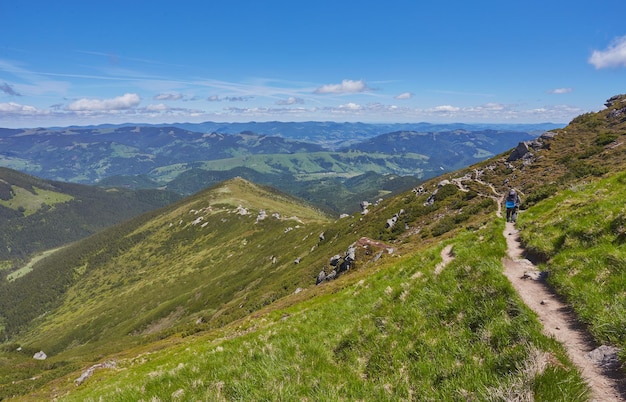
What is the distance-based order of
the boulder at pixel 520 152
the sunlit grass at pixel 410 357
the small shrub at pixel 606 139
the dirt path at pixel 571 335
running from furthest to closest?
the boulder at pixel 520 152 < the small shrub at pixel 606 139 < the sunlit grass at pixel 410 357 < the dirt path at pixel 571 335

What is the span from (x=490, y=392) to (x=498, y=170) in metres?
102

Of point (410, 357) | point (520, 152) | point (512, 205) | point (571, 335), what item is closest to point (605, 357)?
point (571, 335)

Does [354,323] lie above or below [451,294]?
below

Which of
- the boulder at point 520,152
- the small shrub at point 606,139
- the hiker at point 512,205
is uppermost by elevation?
the small shrub at point 606,139

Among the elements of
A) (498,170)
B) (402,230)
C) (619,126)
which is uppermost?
(619,126)

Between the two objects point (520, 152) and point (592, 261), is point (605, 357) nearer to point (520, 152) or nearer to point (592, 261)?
point (592, 261)

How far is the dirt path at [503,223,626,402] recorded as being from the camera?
18.2 ft

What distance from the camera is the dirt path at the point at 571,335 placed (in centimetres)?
556

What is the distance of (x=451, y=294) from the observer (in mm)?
9898

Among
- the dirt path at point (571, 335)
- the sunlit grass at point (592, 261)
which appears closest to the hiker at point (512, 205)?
the sunlit grass at point (592, 261)

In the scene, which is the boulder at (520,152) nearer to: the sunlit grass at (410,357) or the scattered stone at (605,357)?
the sunlit grass at (410,357)

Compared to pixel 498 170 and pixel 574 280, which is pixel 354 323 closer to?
pixel 574 280

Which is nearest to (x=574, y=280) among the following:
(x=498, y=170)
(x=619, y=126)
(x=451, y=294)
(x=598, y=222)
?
(x=451, y=294)

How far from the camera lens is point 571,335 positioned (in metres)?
7.57
